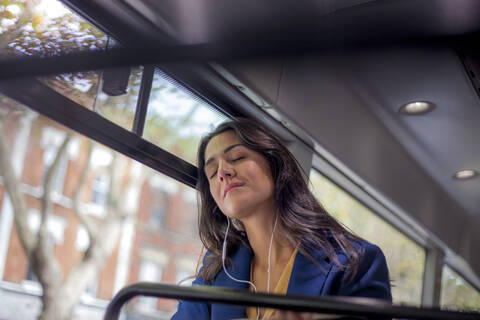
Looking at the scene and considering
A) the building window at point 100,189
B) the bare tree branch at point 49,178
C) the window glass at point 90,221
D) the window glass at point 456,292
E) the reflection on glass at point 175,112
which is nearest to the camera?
the reflection on glass at point 175,112

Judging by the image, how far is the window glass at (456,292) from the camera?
2.86 metres

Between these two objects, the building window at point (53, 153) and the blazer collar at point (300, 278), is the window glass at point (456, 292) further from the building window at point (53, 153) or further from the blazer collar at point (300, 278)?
the building window at point (53, 153)

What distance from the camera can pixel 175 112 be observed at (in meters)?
1.55

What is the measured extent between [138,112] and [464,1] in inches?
35.0

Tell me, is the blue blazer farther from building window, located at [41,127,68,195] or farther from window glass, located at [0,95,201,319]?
building window, located at [41,127,68,195]

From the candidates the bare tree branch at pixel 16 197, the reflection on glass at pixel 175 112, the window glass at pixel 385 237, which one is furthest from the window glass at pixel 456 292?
the bare tree branch at pixel 16 197

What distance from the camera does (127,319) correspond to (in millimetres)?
8766

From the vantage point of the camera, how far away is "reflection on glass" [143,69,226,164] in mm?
1293

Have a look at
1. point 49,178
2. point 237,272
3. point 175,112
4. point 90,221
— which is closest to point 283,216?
point 237,272

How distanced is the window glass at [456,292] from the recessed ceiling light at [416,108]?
1232 millimetres

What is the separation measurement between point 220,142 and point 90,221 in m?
4.19

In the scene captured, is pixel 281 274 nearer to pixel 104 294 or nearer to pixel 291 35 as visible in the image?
pixel 291 35

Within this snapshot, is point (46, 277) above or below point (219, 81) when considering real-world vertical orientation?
below

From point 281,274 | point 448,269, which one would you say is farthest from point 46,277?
point 281,274
